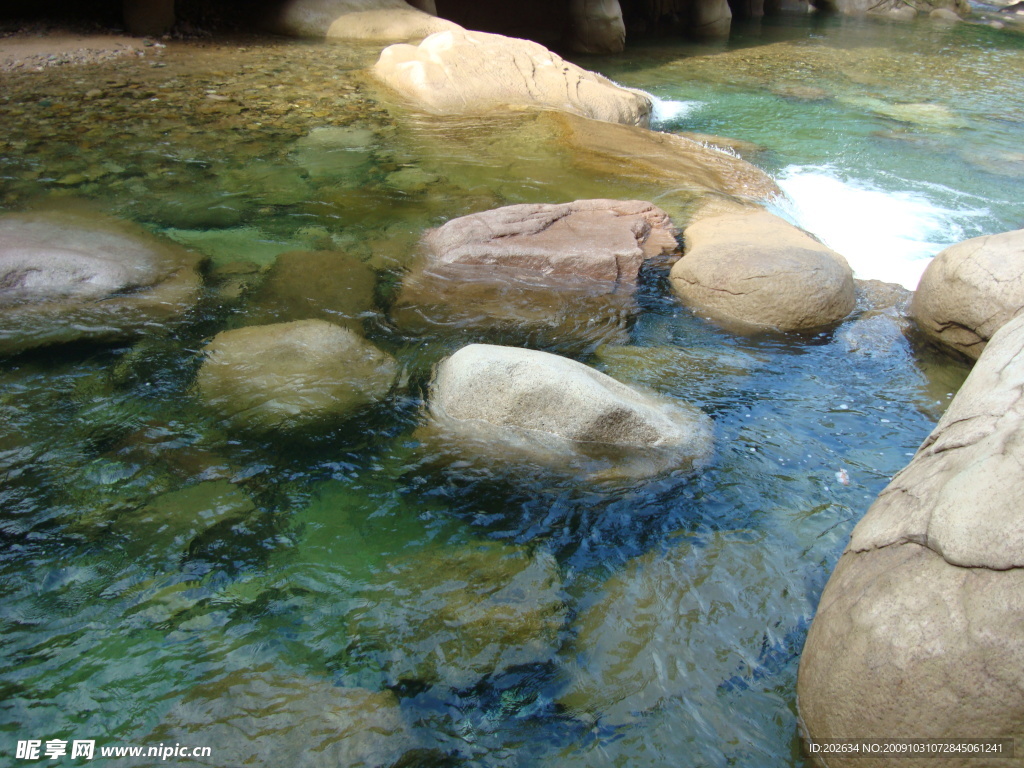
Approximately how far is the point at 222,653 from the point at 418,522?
3.42ft

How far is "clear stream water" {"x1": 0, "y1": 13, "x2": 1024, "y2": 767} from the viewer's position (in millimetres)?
2668

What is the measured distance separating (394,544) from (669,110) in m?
10.1

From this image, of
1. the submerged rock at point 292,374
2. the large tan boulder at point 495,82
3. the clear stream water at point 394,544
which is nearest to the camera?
the clear stream water at point 394,544

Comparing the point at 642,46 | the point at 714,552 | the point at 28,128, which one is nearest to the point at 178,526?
the point at 714,552

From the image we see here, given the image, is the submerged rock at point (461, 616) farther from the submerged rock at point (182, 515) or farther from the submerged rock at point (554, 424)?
the submerged rock at point (182, 515)

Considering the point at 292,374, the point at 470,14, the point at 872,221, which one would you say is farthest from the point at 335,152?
the point at 470,14

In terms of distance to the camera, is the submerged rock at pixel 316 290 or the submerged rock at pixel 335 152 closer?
the submerged rock at pixel 316 290

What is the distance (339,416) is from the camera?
4.17 m

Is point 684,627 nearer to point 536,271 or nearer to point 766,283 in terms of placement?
point 766,283

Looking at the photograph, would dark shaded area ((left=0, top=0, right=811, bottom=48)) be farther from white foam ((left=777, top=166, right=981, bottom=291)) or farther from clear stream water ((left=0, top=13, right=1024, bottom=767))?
white foam ((left=777, top=166, right=981, bottom=291))

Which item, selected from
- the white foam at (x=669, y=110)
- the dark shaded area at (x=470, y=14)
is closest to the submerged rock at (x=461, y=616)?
the white foam at (x=669, y=110)

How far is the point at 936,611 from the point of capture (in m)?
2.31

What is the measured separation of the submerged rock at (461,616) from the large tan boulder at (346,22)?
11681 mm

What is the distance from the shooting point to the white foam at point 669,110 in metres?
11.0
